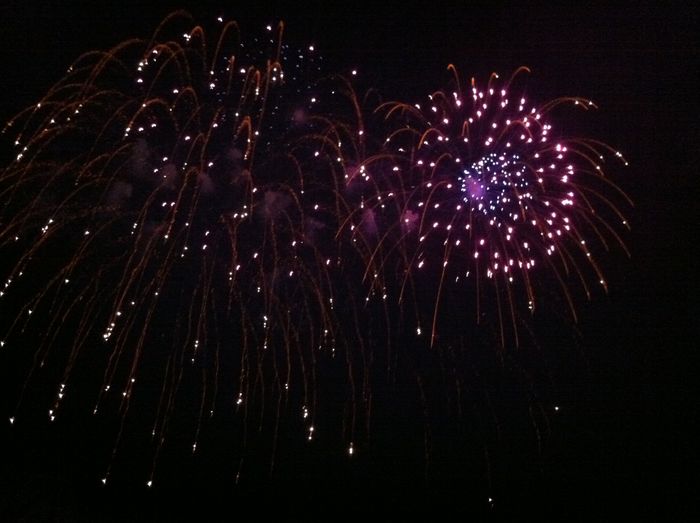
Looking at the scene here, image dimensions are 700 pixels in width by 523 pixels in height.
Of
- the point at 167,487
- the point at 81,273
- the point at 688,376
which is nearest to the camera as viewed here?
the point at 167,487

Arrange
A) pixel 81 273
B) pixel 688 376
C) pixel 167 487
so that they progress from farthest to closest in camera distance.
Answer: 1. pixel 688 376
2. pixel 81 273
3. pixel 167 487

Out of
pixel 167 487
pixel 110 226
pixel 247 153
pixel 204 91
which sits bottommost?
pixel 167 487

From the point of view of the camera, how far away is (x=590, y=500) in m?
7.20

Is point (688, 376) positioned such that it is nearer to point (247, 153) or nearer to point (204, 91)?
point (247, 153)

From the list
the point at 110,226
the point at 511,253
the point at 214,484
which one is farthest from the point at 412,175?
the point at 214,484

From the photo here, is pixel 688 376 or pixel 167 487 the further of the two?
pixel 688 376

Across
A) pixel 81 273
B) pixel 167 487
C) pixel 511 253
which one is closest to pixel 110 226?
pixel 81 273

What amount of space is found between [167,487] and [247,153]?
4.06 metres

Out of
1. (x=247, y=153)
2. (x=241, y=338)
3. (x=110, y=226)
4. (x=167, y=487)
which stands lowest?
(x=167, y=487)

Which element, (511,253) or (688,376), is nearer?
(511,253)

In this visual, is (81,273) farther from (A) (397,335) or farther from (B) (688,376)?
(B) (688,376)

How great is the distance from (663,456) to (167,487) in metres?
6.16

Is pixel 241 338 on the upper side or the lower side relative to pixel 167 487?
upper

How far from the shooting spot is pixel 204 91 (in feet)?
23.1
